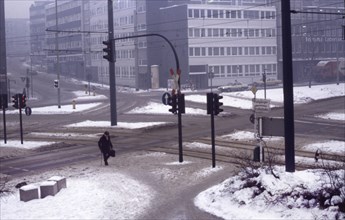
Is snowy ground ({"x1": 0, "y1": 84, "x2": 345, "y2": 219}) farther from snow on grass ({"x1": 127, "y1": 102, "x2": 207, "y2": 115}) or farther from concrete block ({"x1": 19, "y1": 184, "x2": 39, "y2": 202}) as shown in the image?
snow on grass ({"x1": 127, "y1": 102, "x2": 207, "y2": 115})

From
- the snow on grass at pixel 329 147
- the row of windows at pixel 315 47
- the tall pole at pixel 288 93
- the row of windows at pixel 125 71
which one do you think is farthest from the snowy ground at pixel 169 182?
the row of windows at pixel 125 71

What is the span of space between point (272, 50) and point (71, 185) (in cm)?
6733

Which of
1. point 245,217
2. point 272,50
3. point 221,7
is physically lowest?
point 245,217

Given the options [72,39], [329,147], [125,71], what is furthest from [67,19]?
[329,147]

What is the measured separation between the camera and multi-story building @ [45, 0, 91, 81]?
98.9 metres

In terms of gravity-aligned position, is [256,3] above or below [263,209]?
above

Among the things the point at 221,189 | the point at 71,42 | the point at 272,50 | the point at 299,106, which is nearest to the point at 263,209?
the point at 221,189

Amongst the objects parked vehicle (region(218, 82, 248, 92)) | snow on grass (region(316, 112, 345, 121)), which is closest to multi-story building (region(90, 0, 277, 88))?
parked vehicle (region(218, 82, 248, 92))

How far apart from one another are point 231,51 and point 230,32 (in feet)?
9.80

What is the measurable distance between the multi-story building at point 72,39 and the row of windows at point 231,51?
27.6 m

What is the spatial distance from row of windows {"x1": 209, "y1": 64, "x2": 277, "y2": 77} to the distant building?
86517mm

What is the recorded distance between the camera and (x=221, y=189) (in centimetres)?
1594

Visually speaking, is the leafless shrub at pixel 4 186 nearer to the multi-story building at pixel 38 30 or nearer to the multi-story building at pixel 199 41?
the multi-story building at pixel 199 41

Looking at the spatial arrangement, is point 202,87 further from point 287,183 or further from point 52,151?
point 287,183
